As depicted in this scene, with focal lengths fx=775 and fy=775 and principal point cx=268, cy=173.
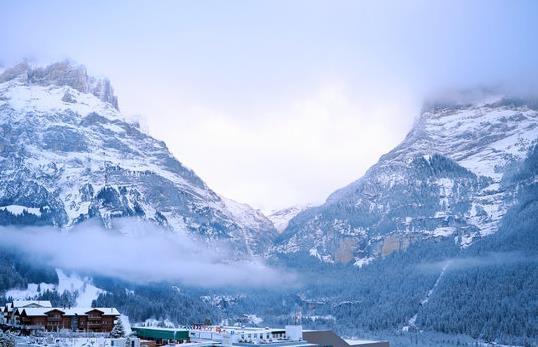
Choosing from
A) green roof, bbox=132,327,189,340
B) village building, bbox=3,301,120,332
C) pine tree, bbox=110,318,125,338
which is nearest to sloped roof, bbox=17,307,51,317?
village building, bbox=3,301,120,332

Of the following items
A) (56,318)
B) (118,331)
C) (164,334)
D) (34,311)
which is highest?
(34,311)

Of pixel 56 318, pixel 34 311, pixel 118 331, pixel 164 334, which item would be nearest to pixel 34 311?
pixel 34 311

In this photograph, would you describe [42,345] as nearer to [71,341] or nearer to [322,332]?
[71,341]

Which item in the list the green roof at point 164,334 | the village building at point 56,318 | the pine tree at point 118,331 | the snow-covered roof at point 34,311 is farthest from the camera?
the snow-covered roof at point 34,311

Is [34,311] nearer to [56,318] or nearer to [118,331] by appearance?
[56,318]

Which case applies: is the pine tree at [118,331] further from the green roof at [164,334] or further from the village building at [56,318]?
the village building at [56,318]

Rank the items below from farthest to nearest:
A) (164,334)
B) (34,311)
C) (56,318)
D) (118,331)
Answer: (56,318)
(34,311)
(164,334)
(118,331)

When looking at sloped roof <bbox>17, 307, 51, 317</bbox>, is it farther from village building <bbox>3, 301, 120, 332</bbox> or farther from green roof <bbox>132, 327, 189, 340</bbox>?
green roof <bbox>132, 327, 189, 340</bbox>

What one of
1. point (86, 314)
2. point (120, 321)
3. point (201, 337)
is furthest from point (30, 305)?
point (201, 337)

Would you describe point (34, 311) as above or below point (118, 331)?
above

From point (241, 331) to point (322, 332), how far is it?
29506mm

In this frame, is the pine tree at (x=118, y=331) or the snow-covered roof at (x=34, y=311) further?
the snow-covered roof at (x=34, y=311)

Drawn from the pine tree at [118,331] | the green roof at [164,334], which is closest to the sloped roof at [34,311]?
the pine tree at [118,331]

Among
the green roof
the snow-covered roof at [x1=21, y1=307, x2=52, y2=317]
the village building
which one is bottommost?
the green roof
